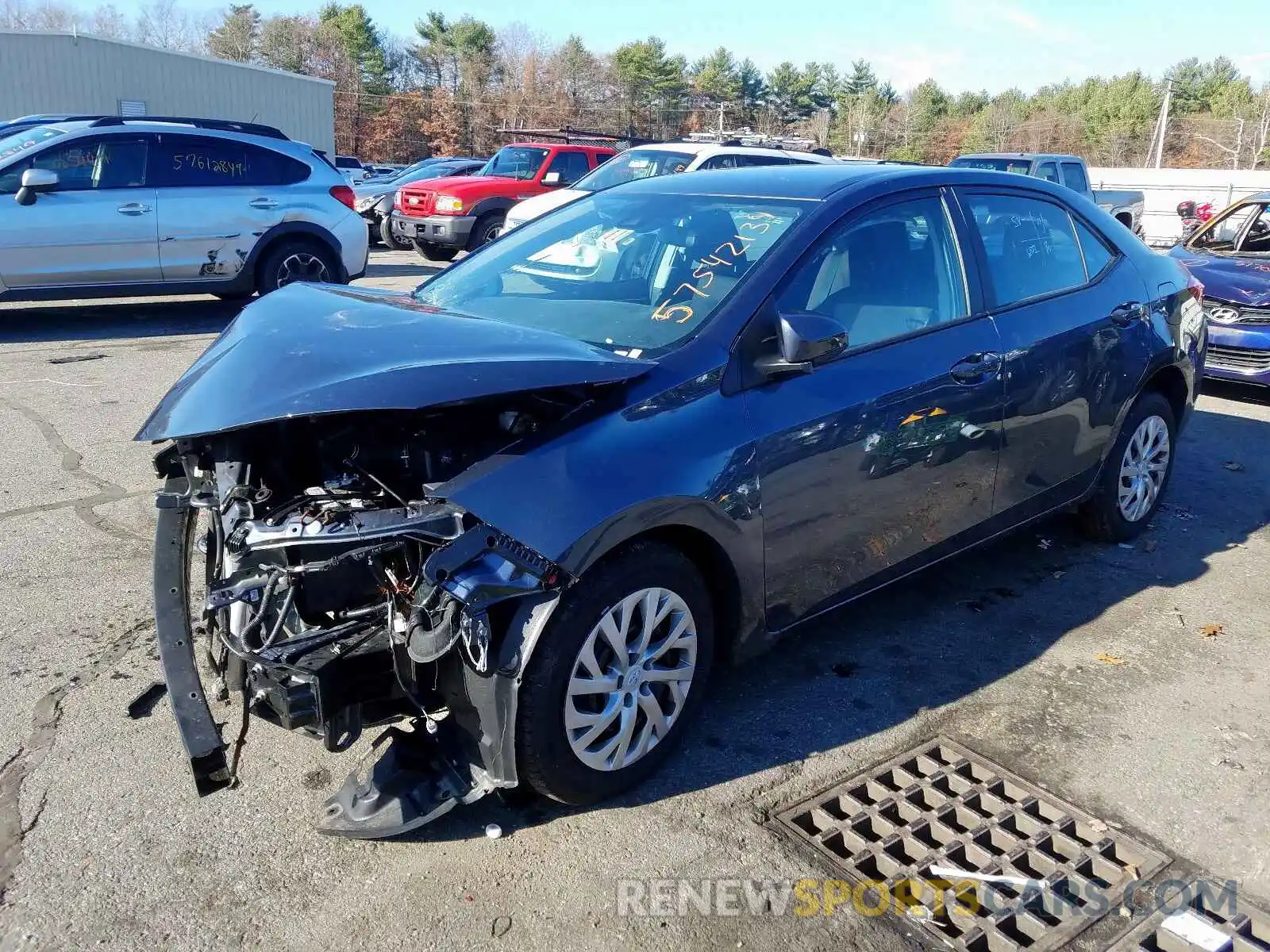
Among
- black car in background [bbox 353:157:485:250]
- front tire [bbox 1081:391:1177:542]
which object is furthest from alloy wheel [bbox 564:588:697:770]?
black car in background [bbox 353:157:485:250]

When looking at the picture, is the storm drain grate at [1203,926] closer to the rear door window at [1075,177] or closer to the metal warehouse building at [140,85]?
the rear door window at [1075,177]

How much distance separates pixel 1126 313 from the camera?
4.78 meters

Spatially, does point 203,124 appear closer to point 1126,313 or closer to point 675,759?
point 1126,313

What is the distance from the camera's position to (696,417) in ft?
10.3

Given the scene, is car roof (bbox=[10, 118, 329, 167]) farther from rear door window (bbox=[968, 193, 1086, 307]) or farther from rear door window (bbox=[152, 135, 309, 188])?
rear door window (bbox=[968, 193, 1086, 307])

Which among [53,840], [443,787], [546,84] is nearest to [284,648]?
[443,787]

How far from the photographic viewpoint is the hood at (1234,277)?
8.42 metres

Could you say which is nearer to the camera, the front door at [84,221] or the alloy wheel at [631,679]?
the alloy wheel at [631,679]

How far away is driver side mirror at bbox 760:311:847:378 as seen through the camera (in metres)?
3.26

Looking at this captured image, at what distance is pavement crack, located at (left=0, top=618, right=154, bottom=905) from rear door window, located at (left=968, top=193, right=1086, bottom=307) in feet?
11.8

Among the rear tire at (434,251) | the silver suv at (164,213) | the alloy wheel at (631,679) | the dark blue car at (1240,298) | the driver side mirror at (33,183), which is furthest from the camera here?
the rear tire at (434,251)

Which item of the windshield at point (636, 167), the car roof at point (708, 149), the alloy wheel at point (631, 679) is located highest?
the car roof at point (708, 149)

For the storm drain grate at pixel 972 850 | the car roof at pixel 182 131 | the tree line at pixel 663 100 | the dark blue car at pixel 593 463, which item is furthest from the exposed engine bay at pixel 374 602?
the tree line at pixel 663 100

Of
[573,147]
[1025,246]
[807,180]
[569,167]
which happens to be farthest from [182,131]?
[1025,246]
